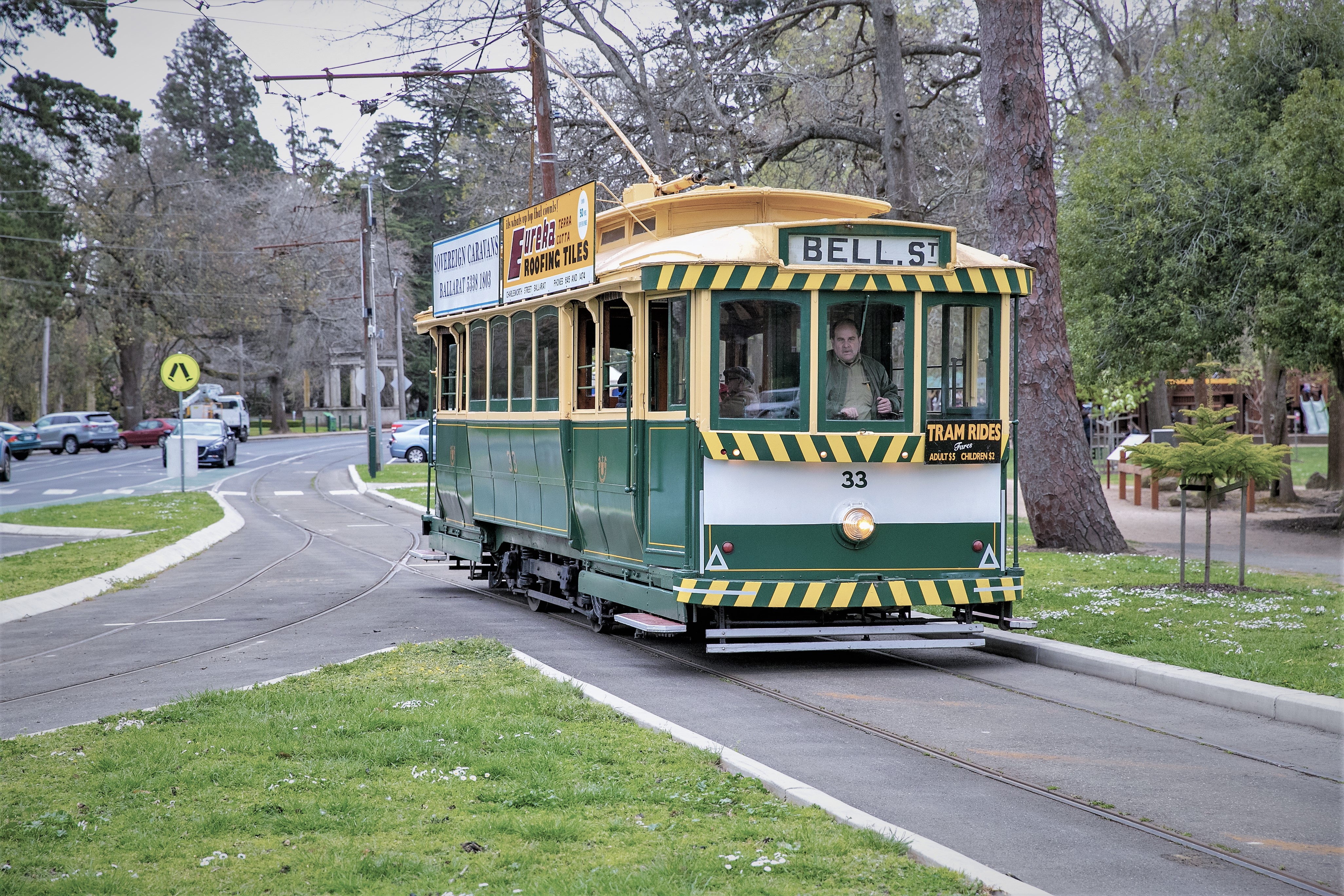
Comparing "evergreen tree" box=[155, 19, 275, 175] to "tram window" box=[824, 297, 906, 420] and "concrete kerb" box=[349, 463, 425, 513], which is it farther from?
"tram window" box=[824, 297, 906, 420]

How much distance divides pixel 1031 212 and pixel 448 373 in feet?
24.7

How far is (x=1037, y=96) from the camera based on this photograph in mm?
16453

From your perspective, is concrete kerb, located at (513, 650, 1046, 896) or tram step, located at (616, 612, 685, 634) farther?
tram step, located at (616, 612, 685, 634)

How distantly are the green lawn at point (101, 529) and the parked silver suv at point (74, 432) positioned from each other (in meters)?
28.2

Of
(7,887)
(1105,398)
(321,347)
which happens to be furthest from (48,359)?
(7,887)

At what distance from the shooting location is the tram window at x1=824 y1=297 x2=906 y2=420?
31.9 ft

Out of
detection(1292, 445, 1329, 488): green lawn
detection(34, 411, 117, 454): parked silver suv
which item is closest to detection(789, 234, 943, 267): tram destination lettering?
detection(1292, 445, 1329, 488): green lawn

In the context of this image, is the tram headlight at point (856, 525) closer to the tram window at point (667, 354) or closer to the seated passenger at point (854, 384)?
the seated passenger at point (854, 384)


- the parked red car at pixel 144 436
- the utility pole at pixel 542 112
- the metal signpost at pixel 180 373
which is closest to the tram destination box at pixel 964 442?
the utility pole at pixel 542 112

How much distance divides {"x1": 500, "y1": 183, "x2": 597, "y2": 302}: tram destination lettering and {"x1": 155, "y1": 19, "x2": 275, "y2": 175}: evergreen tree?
73.9m

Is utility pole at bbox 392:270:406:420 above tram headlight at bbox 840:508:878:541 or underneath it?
above

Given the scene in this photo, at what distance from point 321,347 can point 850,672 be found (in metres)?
72.9

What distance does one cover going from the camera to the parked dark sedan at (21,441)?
52.3 meters

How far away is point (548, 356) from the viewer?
11.9 meters
